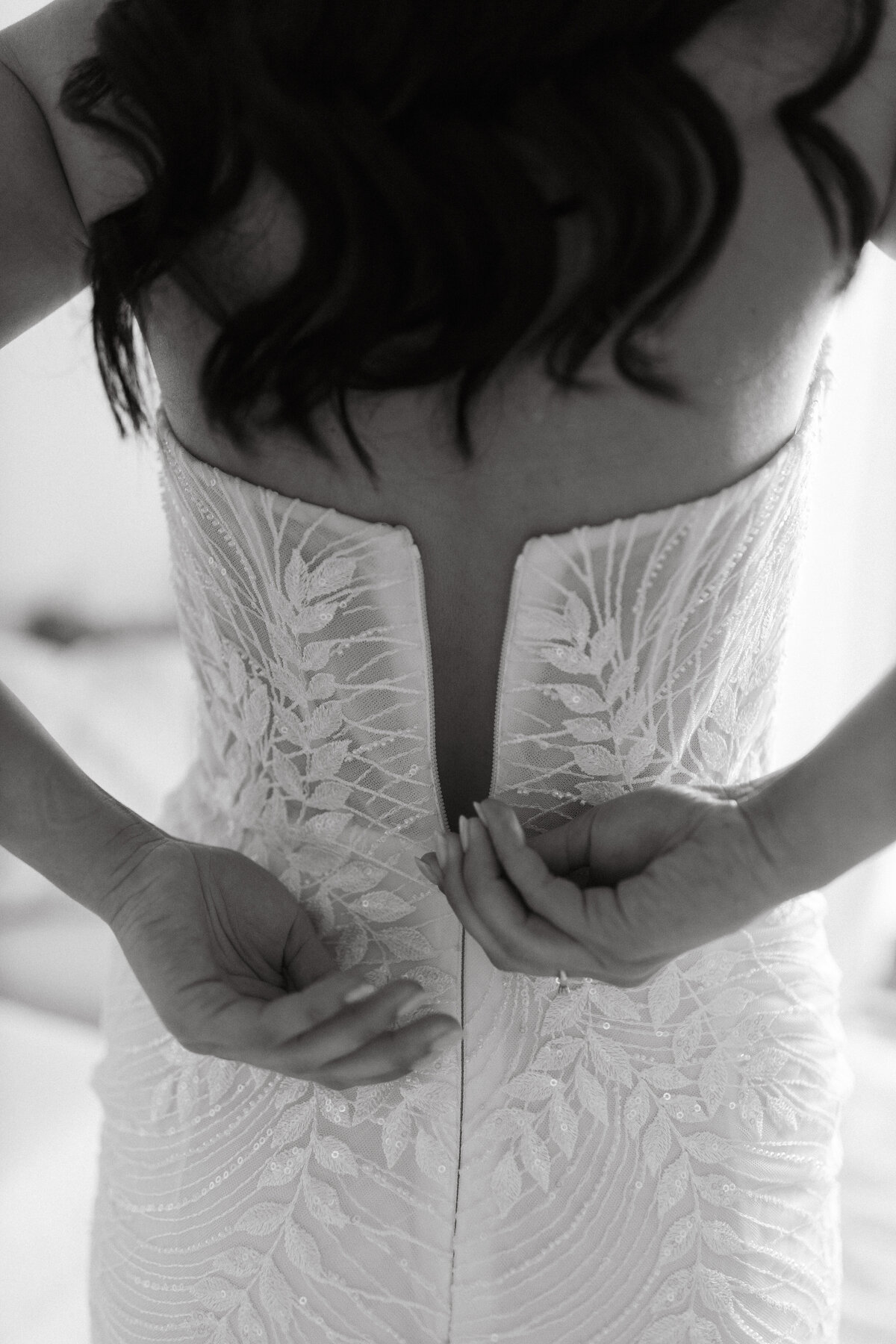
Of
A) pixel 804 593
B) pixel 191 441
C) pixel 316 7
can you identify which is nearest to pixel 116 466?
pixel 804 593

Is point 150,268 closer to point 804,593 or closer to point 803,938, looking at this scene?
point 803,938

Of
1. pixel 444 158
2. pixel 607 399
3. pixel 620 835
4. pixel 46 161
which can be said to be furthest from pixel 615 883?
pixel 46 161

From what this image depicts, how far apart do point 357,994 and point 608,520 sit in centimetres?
30

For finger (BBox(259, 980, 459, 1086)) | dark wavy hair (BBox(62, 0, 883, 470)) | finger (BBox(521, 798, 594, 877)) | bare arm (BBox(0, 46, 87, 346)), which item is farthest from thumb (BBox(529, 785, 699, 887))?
bare arm (BBox(0, 46, 87, 346))

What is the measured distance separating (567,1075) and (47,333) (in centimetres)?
169

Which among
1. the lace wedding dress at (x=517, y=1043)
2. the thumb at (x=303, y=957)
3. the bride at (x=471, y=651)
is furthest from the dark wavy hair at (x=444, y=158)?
the thumb at (x=303, y=957)

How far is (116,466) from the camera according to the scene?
204cm

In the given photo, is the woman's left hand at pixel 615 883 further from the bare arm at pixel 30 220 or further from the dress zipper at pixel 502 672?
the bare arm at pixel 30 220

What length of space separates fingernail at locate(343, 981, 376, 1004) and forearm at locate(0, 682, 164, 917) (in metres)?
0.19

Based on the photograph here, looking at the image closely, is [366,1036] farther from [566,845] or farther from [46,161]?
[46,161]

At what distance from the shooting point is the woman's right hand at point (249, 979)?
64 centimetres

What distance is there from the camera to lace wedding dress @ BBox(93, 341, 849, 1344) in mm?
705

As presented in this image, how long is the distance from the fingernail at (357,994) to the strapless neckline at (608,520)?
25 cm

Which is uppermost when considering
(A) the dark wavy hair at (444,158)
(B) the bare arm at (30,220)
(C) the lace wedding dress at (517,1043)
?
(B) the bare arm at (30,220)
